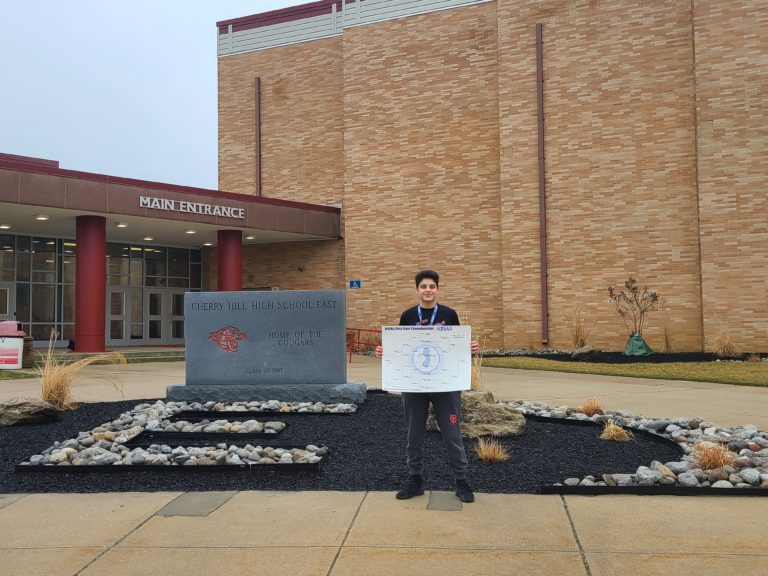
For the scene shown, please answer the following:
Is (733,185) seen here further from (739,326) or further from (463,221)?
(463,221)

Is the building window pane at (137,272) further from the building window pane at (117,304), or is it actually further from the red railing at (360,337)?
the red railing at (360,337)

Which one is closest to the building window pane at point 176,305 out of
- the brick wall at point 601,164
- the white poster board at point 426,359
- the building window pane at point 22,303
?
the building window pane at point 22,303

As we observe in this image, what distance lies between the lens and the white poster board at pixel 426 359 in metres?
5.55

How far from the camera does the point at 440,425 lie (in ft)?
18.4

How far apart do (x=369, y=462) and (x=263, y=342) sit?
436 cm

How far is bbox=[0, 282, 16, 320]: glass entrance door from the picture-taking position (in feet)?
82.5

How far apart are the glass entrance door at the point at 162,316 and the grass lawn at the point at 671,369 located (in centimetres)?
1512

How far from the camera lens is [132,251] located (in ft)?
93.9

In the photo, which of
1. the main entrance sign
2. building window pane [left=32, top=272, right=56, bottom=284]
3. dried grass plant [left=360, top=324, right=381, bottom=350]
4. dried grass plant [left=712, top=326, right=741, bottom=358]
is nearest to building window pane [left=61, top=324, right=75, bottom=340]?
building window pane [left=32, top=272, right=56, bottom=284]

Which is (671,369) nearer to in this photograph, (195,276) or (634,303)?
(634,303)

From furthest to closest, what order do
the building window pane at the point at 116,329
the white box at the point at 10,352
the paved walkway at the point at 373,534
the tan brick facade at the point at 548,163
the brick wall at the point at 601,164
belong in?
1. the building window pane at the point at 116,329
2. the brick wall at the point at 601,164
3. the tan brick facade at the point at 548,163
4. the white box at the point at 10,352
5. the paved walkway at the point at 373,534

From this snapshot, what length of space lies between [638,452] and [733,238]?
15.3 m

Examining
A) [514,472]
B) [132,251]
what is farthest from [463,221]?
[514,472]

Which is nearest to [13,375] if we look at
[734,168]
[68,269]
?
[68,269]
